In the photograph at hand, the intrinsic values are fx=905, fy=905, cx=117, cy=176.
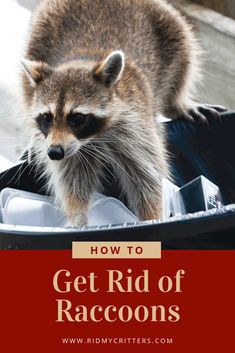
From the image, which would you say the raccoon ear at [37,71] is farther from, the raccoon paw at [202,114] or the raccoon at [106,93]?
the raccoon paw at [202,114]

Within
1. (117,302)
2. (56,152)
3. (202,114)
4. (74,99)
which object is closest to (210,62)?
(202,114)

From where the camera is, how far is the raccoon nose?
1899mm

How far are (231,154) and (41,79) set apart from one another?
22.0 inches

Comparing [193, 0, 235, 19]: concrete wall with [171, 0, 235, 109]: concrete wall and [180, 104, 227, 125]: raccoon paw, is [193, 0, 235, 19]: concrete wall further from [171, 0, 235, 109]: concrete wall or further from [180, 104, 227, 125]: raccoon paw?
[180, 104, 227, 125]: raccoon paw

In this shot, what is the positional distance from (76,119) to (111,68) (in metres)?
0.16

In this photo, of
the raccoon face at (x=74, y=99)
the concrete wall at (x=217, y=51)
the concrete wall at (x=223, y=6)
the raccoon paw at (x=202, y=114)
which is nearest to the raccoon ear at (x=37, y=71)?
the raccoon face at (x=74, y=99)

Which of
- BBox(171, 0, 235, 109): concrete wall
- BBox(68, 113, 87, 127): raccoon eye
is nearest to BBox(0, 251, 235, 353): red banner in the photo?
BBox(68, 113, 87, 127): raccoon eye

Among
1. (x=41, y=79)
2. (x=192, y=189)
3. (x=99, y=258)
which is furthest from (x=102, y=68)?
(x=99, y=258)

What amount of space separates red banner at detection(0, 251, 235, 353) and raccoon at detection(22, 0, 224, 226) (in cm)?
33

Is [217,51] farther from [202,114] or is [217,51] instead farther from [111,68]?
[111,68]

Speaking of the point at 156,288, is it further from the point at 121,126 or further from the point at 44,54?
the point at 44,54

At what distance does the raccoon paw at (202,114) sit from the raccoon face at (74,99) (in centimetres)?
37

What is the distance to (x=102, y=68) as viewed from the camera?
6.73ft

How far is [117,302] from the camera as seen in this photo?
167cm
